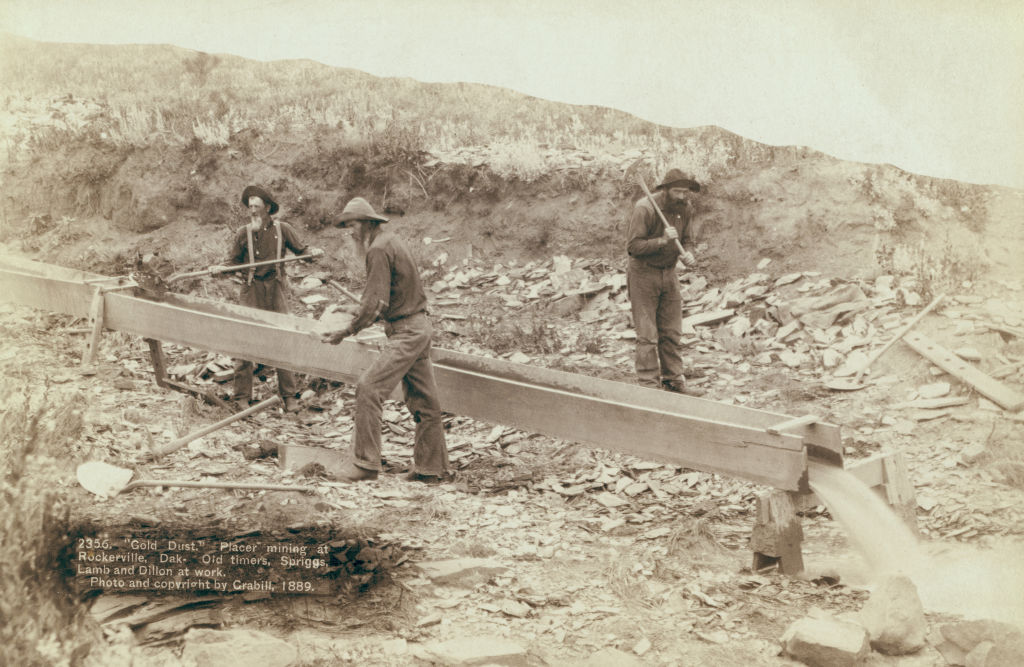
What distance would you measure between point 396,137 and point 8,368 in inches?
131

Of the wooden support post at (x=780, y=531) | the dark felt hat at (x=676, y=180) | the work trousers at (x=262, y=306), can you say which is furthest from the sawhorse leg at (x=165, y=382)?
the wooden support post at (x=780, y=531)

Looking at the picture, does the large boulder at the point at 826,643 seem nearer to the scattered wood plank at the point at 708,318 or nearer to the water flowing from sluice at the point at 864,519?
the water flowing from sluice at the point at 864,519

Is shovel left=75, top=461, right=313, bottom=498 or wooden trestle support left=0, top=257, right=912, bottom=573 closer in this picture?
wooden trestle support left=0, top=257, right=912, bottom=573

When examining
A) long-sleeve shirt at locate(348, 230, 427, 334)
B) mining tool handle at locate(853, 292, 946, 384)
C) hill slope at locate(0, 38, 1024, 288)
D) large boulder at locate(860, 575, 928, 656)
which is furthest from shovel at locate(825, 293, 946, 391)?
long-sleeve shirt at locate(348, 230, 427, 334)

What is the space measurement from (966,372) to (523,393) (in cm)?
278

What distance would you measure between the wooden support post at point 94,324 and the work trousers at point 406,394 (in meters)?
2.05

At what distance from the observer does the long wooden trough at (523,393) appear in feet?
13.0

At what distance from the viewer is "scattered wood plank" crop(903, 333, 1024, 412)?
4.88 metres

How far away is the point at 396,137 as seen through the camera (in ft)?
22.6

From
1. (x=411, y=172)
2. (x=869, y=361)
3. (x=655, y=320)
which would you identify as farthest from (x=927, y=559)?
(x=411, y=172)

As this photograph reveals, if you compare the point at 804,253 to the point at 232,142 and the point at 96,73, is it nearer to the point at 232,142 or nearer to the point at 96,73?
the point at 232,142

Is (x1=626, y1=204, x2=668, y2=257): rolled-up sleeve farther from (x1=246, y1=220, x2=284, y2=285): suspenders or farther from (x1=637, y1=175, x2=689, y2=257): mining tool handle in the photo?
→ (x1=246, y1=220, x2=284, y2=285): suspenders

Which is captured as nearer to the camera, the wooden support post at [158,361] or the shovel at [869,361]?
the shovel at [869,361]

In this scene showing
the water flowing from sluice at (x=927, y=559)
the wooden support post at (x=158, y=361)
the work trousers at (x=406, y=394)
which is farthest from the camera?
the wooden support post at (x=158, y=361)
